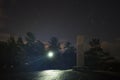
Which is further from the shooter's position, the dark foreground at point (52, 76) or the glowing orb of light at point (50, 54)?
the glowing orb of light at point (50, 54)

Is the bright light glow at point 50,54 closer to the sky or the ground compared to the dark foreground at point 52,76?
closer to the sky

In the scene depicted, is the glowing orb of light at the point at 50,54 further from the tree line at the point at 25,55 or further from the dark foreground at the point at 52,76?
the dark foreground at the point at 52,76

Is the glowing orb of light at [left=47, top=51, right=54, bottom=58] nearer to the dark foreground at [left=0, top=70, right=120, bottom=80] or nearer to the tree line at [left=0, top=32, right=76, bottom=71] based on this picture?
the tree line at [left=0, top=32, right=76, bottom=71]

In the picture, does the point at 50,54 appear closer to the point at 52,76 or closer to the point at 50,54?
the point at 50,54

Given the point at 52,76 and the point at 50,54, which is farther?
the point at 50,54

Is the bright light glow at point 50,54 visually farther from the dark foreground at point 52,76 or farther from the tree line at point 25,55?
the dark foreground at point 52,76

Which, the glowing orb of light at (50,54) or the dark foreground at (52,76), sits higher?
the glowing orb of light at (50,54)

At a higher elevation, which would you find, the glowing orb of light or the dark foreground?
the glowing orb of light

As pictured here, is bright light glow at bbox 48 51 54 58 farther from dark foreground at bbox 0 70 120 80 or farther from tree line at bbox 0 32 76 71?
dark foreground at bbox 0 70 120 80

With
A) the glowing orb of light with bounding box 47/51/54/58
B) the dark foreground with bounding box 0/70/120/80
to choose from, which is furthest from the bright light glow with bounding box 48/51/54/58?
the dark foreground with bounding box 0/70/120/80

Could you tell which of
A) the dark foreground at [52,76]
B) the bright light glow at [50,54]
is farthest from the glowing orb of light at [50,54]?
the dark foreground at [52,76]

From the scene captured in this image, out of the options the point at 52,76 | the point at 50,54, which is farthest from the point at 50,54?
the point at 52,76

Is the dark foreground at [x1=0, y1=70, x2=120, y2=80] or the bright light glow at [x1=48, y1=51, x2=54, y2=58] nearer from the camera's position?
the dark foreground at [x1=0, y1=70, x2=120, y2=80]

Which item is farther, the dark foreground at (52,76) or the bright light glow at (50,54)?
the bright light glow at (50,54)
